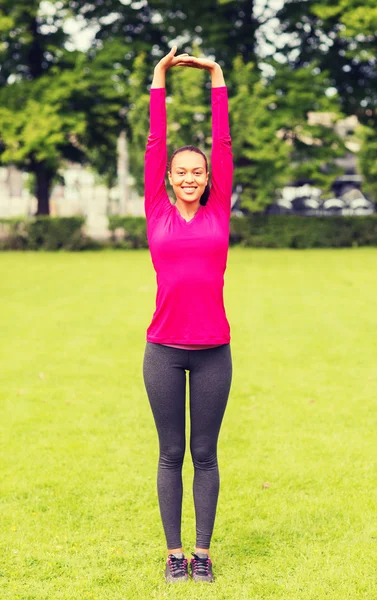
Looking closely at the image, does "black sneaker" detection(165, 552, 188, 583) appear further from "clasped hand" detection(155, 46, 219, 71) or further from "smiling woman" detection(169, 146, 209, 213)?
"clasped hand" detection(155, 46, 219, 71)

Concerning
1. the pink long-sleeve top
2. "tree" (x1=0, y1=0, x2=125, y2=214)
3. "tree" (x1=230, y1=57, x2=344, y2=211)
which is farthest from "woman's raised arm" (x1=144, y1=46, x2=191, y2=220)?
"tree" (x1=0, y1=0, x2=125, y2=214)

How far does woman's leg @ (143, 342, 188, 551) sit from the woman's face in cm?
81

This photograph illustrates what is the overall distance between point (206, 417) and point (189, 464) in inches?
99.2

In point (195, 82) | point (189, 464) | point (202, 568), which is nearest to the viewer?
point (202, 568)

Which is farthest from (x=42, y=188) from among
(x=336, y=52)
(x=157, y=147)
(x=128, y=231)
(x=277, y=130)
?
(x=157, y=147)

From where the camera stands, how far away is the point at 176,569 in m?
4.49

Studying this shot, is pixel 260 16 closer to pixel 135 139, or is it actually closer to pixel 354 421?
pixel 135 139

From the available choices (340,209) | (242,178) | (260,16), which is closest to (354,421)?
(242,178)

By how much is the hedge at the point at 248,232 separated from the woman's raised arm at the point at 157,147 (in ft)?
88.8

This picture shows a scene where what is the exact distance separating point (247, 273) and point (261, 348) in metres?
10.4

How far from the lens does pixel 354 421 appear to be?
7.84 meters

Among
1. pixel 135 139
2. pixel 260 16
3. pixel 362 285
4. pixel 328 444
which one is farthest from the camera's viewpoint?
pixel 260 16

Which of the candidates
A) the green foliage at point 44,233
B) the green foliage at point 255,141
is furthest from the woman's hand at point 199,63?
the green foliage at point 44,233

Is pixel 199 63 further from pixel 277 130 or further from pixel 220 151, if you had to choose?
pixel 277 130
